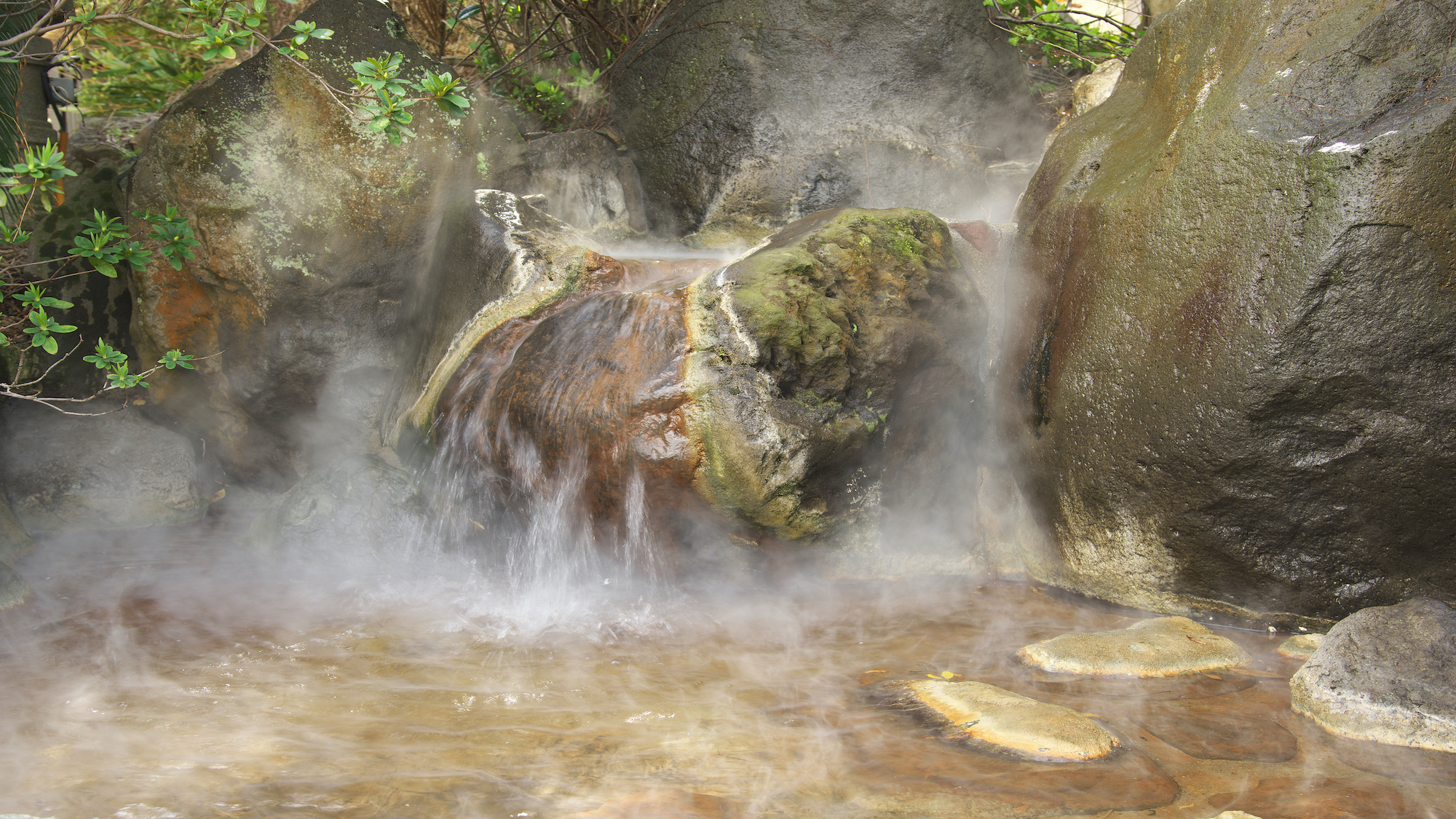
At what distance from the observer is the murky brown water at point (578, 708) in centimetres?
209

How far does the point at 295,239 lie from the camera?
4.74 m

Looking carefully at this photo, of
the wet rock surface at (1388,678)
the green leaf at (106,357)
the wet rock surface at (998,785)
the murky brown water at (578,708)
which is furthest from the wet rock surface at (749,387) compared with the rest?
the wet rock surface at (1388,678)

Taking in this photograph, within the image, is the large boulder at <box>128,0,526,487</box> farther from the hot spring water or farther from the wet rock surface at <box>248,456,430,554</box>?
→ the hot spring water

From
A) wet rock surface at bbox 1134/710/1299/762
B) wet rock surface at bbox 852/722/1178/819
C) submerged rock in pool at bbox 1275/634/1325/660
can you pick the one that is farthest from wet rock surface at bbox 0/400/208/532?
submerged rock in pool at bbox 1275/634/1325/660

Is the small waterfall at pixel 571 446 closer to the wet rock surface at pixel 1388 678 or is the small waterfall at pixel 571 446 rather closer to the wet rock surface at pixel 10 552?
the wet rock surface at pixel 10 552

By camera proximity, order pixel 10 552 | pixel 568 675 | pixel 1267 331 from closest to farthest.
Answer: pixel 1267 331, pixel 568 675, pixel 10 552

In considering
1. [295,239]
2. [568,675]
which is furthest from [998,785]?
[295,239]

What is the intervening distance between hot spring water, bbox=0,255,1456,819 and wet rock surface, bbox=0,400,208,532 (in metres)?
0.20

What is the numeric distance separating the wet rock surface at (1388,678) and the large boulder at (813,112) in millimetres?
3372

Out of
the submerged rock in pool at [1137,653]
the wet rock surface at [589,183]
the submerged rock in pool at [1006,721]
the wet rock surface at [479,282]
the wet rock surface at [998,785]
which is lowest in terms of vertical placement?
the wet rock surface at [998,785]

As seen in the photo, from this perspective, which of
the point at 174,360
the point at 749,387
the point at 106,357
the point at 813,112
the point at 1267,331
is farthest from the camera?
the point at 813,112

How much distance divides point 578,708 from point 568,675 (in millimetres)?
295

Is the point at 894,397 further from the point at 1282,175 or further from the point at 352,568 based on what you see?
the point at 352,568

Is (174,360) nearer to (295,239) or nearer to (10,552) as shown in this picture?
(295,239)
